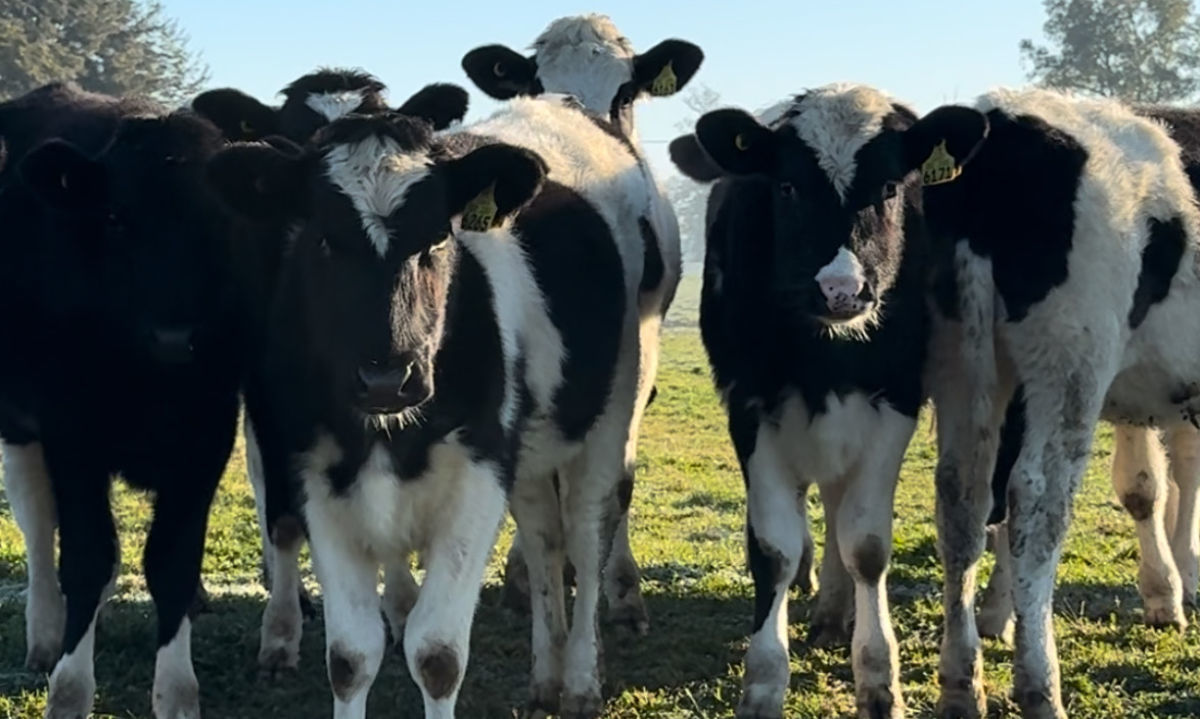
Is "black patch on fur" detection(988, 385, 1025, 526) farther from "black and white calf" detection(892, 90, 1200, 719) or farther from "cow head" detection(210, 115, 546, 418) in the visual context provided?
"cow head" detection(210, 115, 546, 418)

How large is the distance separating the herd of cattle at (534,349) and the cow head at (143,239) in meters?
0.01

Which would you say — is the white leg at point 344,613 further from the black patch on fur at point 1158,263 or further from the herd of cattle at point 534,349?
the black patch on fur at point 1158,263

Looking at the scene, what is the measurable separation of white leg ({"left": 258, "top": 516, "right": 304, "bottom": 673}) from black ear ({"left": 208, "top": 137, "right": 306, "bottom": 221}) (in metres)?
1.96

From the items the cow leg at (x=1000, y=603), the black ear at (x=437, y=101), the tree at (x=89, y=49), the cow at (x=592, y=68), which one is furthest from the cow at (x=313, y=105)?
the tree at (x=89, y=49)

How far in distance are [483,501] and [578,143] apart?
274 cm

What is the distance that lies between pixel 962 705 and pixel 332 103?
4.23 m

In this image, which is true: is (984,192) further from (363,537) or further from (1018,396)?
(363,537)

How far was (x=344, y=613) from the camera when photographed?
210 inches

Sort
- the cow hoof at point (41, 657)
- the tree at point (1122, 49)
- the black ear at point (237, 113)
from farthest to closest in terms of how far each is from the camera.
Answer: the tree at point (1122, 49)
the black ear at point (237, 113)
the cow hoof at point (41, 657)

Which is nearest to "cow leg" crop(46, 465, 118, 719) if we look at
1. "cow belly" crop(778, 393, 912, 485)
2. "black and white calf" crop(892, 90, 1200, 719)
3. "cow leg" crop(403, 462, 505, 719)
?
"cow leg" crop(403, 462, 505, 719)

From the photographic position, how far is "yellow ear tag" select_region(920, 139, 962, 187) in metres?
5.97

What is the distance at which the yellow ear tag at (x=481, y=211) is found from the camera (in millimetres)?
5328

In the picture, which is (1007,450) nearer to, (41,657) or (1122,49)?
(41,657)

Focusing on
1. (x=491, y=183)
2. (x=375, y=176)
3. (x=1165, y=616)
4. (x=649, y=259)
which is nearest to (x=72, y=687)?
(x=375, y=176)
